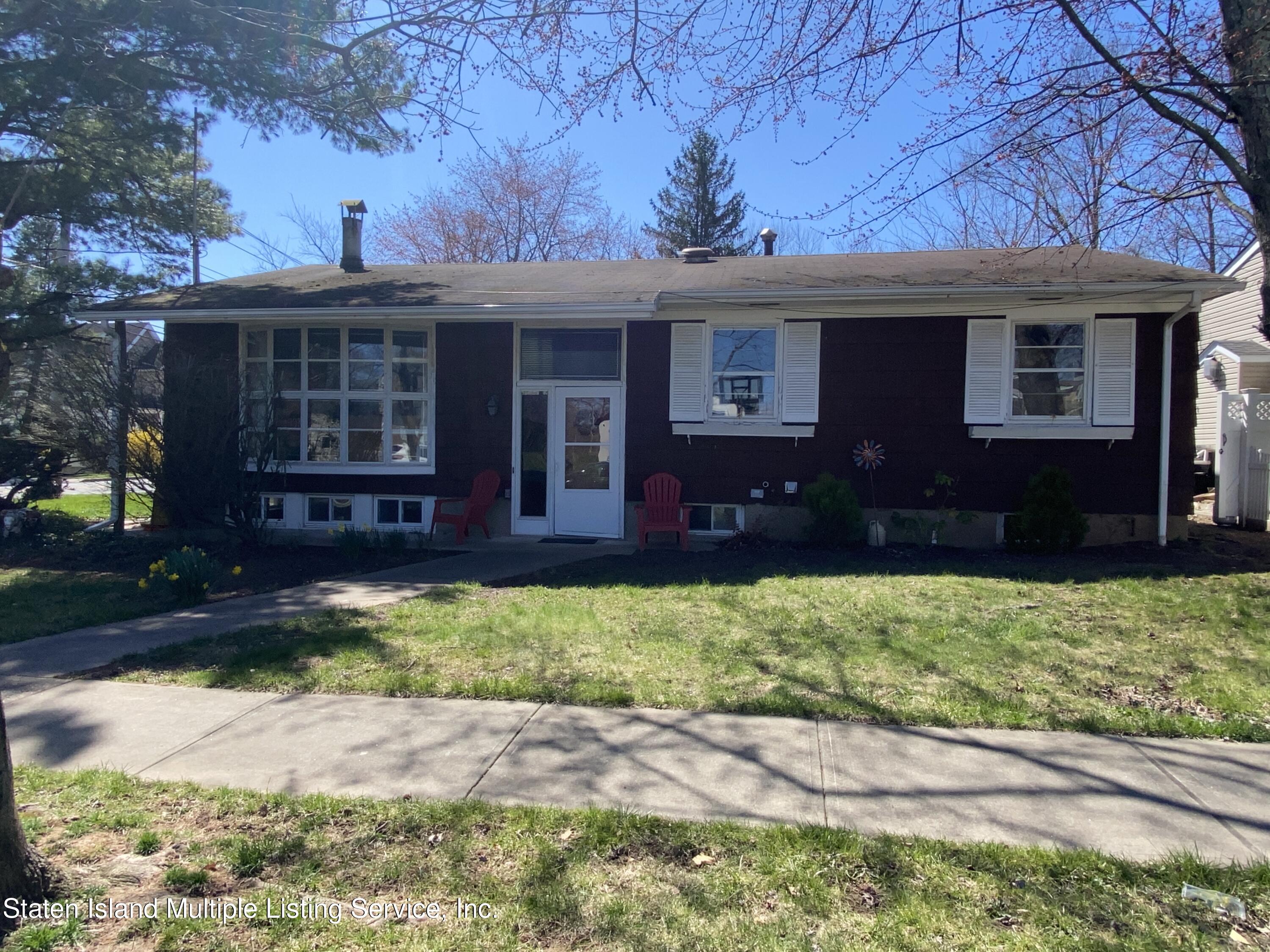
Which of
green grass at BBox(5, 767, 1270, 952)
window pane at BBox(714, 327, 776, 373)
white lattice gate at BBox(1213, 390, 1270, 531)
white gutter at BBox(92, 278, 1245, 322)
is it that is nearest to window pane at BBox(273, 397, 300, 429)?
white gutter at BBox(92, 278, 1245, 322)

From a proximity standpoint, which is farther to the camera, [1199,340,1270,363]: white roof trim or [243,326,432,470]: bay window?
[1199,340,1270,363]: white roof trim

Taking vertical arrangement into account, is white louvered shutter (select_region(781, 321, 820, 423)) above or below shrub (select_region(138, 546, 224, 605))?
above

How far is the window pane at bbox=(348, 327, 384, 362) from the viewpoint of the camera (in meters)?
11.9

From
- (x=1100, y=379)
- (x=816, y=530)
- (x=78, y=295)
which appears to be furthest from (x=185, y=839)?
(x=78, y=295)

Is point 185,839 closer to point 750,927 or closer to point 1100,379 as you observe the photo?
point 750,927

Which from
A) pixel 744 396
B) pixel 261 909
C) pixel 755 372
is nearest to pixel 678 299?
pixel 755 372

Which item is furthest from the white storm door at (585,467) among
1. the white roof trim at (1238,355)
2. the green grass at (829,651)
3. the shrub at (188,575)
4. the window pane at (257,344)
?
the white roof trim at (1238,355)

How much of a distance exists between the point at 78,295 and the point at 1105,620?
15.8 m

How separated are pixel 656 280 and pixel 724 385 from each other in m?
2.05

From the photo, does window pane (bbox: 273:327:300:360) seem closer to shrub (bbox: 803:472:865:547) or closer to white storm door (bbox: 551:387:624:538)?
white storm door (bbox: 551:387:624:538)

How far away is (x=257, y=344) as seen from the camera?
1223cm

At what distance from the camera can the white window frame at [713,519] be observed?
1122cm

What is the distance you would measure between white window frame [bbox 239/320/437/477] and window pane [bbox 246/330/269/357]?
0.21 feet

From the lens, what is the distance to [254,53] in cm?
987
